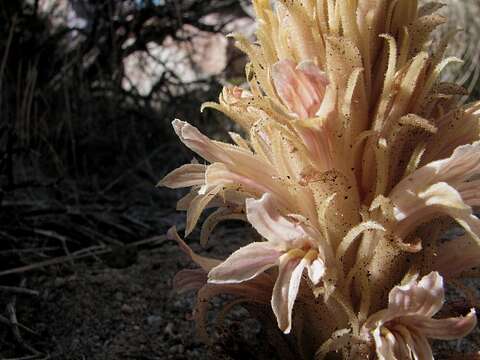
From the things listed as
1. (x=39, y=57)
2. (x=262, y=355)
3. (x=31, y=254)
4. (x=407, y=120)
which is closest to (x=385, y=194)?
(x=407, y=120)

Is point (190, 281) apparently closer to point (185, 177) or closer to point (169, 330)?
point (185, 177)

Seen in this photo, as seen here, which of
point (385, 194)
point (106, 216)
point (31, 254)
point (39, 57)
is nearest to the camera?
point (385, 194)

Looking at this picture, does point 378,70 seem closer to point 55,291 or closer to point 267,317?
point 267,317

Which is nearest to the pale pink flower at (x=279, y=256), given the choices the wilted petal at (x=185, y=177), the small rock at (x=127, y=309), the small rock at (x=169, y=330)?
the wilted petal at (x=185, y=177)

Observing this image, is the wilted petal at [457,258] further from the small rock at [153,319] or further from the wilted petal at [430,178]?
the small rock at [153,319]

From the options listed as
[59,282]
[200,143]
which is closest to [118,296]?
[59,282]

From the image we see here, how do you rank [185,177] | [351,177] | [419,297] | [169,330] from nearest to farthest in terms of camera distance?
[419,297] < [351,177] < [185,177] < [169,330]
